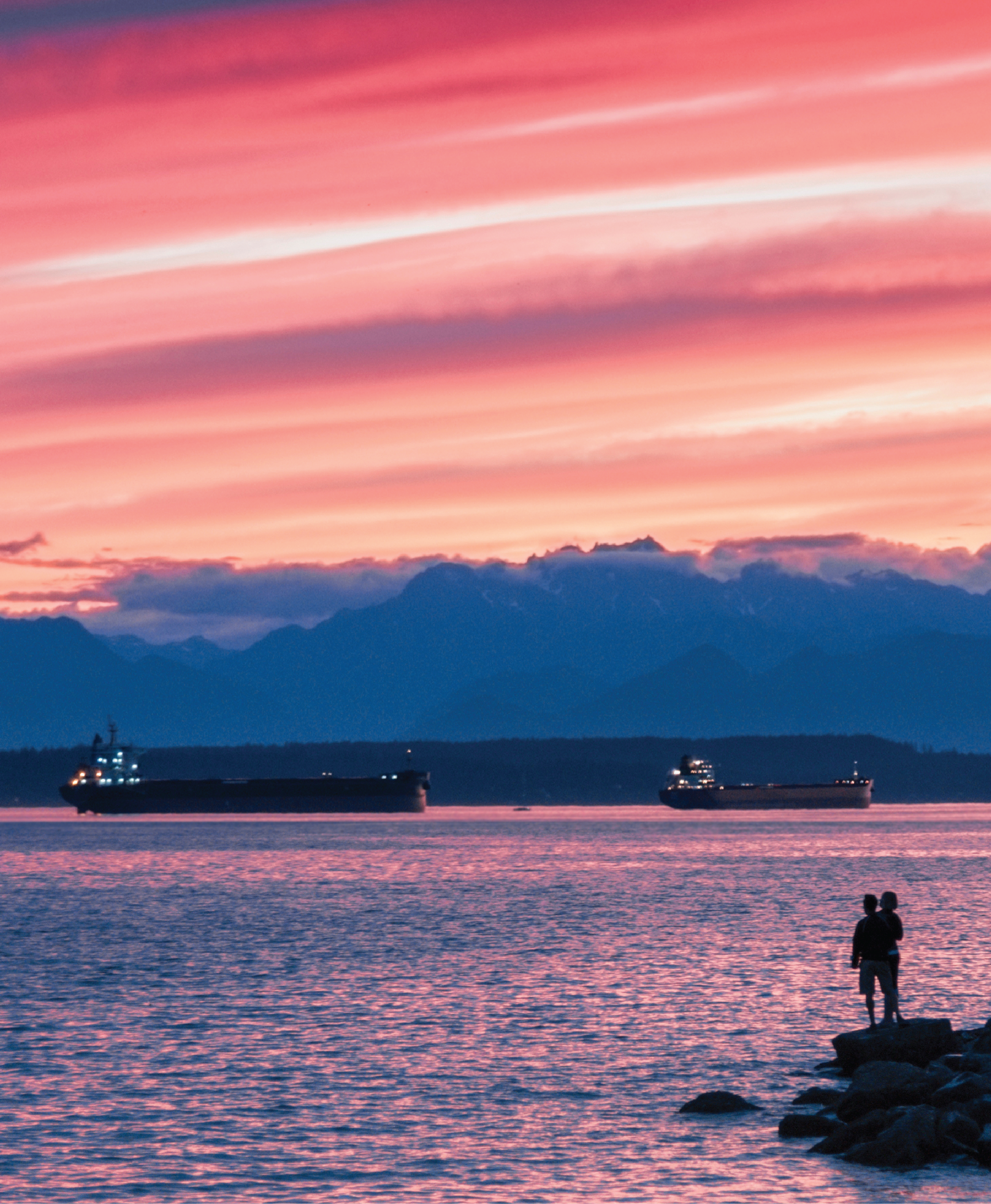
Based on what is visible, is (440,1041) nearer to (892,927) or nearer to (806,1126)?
(892,927)

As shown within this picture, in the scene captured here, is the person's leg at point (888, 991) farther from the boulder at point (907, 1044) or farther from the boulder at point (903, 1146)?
the boulder at point (903, 1146)

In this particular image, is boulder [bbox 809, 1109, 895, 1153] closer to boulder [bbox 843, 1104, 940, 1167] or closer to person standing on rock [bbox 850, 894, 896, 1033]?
boulder [bbox 843, 1104, 940, 1167]

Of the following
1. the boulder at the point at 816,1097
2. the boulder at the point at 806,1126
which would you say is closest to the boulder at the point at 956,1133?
the boulder at the point at 806,1126

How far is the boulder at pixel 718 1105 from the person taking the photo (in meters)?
28.9

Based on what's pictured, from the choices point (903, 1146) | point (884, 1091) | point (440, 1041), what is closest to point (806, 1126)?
point (884, 1091)

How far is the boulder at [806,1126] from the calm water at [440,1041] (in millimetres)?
409

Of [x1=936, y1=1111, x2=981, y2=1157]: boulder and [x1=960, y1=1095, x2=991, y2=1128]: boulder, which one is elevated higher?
[x1=960, y1=1095, x2=991, y2=1128]: boulder

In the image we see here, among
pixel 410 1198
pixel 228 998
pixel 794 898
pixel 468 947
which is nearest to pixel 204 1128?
pixel 410 1198

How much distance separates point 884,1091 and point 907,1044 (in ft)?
11.6

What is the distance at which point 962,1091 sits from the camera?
26.4 m

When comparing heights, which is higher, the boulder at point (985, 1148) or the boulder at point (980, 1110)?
the boulder at point (980, 1110)

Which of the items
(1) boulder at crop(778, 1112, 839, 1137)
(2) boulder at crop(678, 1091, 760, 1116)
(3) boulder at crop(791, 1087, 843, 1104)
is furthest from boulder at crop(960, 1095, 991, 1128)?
(2) boulder at crop(678, 1091, 760, 1116)

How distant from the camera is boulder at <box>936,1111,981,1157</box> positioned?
82.4ft

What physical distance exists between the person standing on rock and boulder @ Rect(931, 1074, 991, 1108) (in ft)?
13.1
